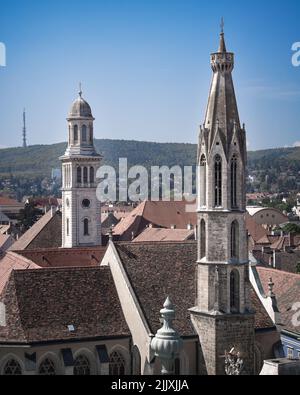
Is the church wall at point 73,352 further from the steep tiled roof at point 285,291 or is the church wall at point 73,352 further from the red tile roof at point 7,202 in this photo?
the red tile roof at point 7,202

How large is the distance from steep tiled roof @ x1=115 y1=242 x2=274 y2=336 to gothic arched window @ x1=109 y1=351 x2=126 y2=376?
2089mm

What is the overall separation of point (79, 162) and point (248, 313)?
32198mm

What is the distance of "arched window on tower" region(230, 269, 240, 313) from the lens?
2644 cm

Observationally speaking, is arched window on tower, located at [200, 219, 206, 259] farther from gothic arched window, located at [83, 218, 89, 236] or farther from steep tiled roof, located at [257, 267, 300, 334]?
gothic arched window, located at [83, 218, 89, 236]

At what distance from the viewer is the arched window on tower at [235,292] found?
26.4 metres

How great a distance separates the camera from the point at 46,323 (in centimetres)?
2644

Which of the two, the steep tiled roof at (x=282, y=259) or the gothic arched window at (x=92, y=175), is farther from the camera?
the gothic arched window at (x=92, y=175)

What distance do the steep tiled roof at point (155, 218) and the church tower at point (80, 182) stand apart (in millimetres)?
10570

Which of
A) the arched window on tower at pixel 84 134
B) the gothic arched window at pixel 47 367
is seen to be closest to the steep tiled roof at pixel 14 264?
the gothic arched window at pixel 47 367

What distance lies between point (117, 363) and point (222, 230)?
21.8 feet

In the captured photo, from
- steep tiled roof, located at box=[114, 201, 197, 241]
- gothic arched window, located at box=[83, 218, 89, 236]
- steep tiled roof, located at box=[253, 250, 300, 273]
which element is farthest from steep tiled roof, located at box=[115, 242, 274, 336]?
steep tiled roof, located at box=[114, 201, 197, 241]
